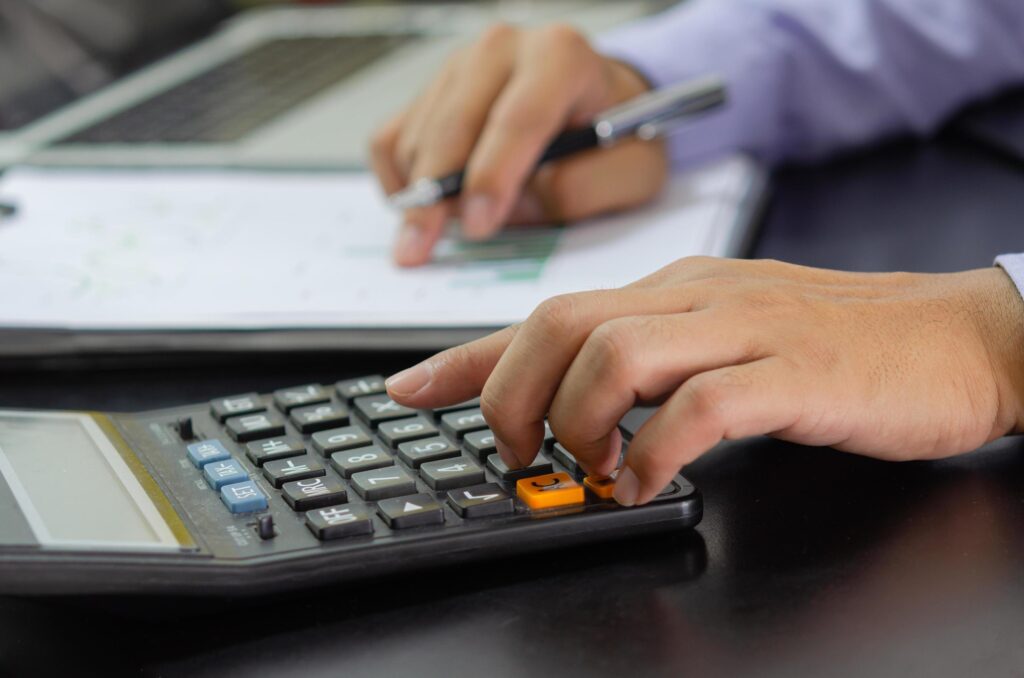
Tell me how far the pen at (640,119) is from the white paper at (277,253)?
4 centimetres

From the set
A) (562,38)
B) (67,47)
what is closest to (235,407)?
(562,38)

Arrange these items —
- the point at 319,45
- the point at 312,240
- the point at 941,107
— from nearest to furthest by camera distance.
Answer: the point at 312,240
the point at 941,107
the point at 319,45

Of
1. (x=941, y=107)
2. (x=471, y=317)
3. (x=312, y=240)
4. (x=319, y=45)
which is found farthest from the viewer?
(x=319, y=45)

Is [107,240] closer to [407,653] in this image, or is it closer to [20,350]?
[20,350]

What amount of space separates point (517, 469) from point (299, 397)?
110 millimetres

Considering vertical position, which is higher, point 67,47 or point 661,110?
point 67,47

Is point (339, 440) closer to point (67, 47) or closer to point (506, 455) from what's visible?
point (506, 455)

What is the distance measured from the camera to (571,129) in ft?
2.61

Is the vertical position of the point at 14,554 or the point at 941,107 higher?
the point at 14,554

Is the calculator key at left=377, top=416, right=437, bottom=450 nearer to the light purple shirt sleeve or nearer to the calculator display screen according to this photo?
the calculator display screen

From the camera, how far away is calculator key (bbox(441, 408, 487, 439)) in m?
0.47

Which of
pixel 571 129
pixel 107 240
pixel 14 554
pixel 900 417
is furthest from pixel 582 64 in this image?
pixel 14 554

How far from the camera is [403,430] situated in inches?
18.2

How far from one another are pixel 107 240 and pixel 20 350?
157 mm
